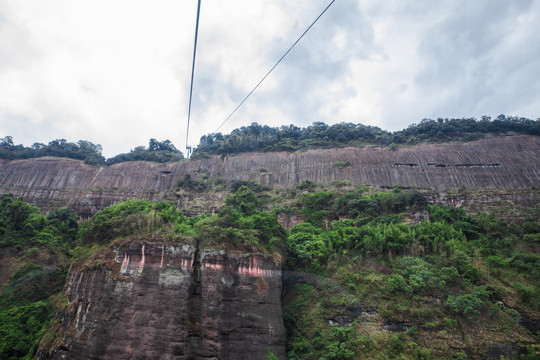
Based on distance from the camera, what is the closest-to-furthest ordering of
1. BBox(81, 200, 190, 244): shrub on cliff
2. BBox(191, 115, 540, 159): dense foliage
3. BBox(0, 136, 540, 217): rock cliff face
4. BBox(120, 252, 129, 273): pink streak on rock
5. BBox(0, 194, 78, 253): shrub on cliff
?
BBox(120, 252, 129, 273): pink streak on rock, BBox(81, 200, 190, 244): shrub on cliff, BBox(0, 194, 78, 253): shrub on cliff, BBox(0, 136, 540, 217): rock cliff face, BBox(191, 115, 540, 159): dense foliage

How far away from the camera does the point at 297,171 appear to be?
1355 inches

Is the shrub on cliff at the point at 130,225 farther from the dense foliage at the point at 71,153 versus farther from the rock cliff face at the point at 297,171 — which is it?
the dense foliage at the point at 71,153

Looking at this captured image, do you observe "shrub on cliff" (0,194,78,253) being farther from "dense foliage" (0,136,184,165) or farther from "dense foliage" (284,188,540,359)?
"dense foliage" (0,136,184,165)

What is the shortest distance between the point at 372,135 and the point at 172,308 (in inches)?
1192

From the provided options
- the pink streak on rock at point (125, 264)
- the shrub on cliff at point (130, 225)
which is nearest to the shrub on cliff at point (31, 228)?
the shrub on cliff at point (130, 225)

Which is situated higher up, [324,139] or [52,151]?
[52,151]

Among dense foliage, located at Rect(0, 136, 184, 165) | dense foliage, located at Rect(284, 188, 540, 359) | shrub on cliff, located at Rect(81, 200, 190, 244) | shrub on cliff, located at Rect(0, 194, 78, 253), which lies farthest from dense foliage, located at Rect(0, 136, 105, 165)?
dense foliage, located at Rect(284, 188, 540, 359)

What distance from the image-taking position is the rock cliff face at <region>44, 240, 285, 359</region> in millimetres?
12359

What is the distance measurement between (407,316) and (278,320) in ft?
17.9

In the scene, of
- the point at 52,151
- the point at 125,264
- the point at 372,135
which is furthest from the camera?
the point at 52,151

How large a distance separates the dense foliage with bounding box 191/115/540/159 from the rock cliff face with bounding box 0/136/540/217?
3.61ft

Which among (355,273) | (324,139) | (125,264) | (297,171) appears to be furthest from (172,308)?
(324,139)

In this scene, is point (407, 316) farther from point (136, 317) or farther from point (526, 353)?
point (136, 317)

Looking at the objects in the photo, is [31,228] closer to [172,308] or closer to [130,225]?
[130,225]
